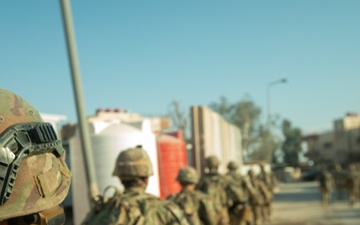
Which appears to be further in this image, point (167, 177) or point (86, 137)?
point (167, 177)

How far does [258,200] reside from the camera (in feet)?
50.3

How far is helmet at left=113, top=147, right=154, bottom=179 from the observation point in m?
4.92

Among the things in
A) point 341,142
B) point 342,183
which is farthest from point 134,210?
point 341,142

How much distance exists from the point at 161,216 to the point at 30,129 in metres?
2.31

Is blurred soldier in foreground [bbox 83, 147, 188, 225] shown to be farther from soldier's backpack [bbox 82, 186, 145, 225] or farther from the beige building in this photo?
the beige building

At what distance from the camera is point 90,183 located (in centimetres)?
622

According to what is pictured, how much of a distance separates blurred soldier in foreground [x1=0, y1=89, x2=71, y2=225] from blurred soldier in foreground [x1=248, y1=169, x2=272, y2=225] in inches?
525

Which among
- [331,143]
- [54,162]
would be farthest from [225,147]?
[331,143]

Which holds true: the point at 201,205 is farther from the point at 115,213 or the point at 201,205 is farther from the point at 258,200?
the point at 258,200

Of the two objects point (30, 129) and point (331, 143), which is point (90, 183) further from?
point (331, 143)

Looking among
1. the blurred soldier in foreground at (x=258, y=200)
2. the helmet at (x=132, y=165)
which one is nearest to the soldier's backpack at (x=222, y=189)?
the blurred soldier in foreground at (x=258, y=200)

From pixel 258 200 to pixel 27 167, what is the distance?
13722 mm

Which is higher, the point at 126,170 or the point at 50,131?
the point at 50,131

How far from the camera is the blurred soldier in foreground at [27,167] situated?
1.99m
